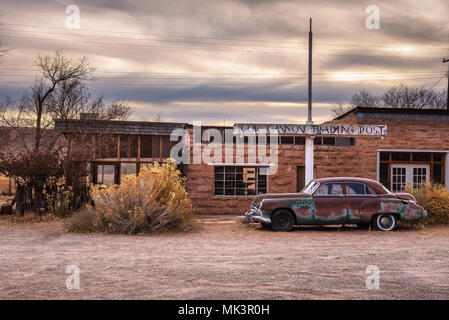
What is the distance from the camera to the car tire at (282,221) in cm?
1320

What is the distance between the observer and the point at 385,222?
1331 centimetres

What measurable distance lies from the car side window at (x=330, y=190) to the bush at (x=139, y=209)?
3962 mm

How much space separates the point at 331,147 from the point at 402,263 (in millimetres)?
11159

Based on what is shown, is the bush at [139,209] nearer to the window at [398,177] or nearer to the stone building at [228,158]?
the stone building at [228,158]

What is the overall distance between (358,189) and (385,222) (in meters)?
1.24

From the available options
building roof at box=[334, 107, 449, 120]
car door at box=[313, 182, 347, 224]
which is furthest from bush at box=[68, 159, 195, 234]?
building roof at box=[334, 107, 449, 120]

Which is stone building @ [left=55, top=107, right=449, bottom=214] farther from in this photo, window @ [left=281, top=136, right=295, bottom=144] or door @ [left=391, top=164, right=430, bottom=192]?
door @ [left=391, top=164, right=430, bottom=192]

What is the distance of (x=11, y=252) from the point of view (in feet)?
31.0

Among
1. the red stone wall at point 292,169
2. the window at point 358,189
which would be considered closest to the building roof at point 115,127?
the red stone wall at point 292,169

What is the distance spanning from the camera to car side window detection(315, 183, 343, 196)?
1330 centimetres

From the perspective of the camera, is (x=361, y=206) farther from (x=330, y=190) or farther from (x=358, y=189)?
(x=330, y=190)

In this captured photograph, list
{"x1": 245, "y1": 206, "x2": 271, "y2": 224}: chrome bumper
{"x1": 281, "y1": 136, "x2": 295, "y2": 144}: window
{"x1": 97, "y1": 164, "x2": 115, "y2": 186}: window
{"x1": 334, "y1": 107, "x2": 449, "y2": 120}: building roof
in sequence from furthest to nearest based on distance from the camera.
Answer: {"x1": 97, "y1": 164, "x2": 115, "y2": 186}: window → {"x1": 334, "y1": 107, "x2": 449, "y2": 120}: building roof → {"x1": 281, "y1": 136, "x2": 295, "y2": 144}: window → {"x1": 245, "y1": 206, "x2": 271, "y2": 224}: chrome bumper
